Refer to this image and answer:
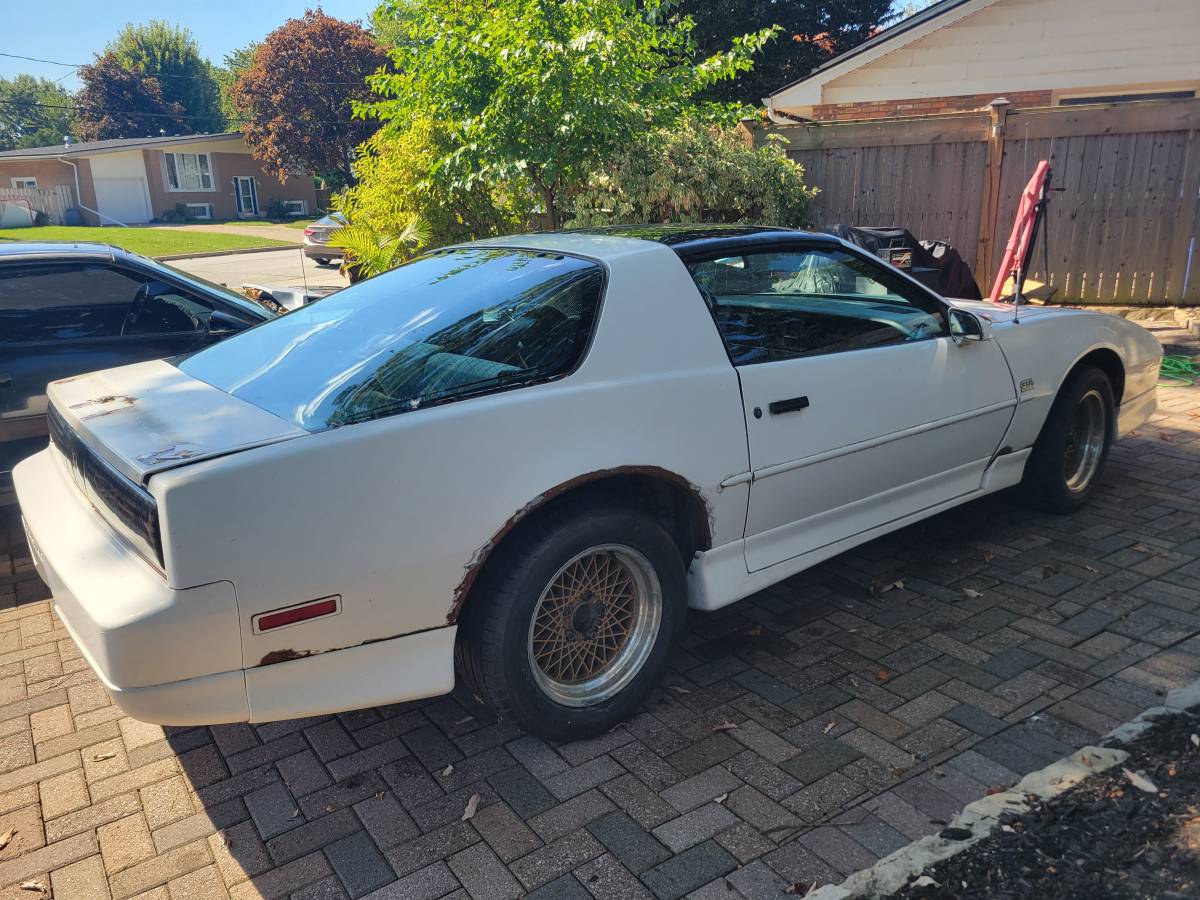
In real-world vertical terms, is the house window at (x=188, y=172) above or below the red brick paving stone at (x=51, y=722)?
above

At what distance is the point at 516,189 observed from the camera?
814 cm

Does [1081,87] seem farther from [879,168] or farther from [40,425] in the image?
[40,425]

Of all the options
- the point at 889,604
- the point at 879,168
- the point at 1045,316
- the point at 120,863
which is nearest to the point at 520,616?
the point at 120,863

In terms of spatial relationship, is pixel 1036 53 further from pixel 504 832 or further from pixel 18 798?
pixel 18 798

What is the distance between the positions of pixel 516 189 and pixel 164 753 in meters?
6.07

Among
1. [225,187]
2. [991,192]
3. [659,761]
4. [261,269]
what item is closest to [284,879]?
[659,761]

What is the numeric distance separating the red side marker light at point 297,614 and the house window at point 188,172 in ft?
152

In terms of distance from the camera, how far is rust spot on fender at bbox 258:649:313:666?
2477 millimetres

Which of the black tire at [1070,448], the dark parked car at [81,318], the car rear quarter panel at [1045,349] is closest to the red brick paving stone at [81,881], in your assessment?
the dark parked car at [81,318]

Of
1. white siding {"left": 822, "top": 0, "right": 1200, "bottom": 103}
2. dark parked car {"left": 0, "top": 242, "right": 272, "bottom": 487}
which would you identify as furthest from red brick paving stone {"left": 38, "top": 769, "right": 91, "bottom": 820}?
white siding {"left": 822, "top": 0, "right": 1200, "bottom": 103}

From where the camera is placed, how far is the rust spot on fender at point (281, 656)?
2.48 m

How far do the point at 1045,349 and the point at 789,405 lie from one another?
187 centimetres

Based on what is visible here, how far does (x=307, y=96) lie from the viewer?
4234 centimetres

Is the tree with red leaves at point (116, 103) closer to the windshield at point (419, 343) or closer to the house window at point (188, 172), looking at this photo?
the house window at point (188, 172)
